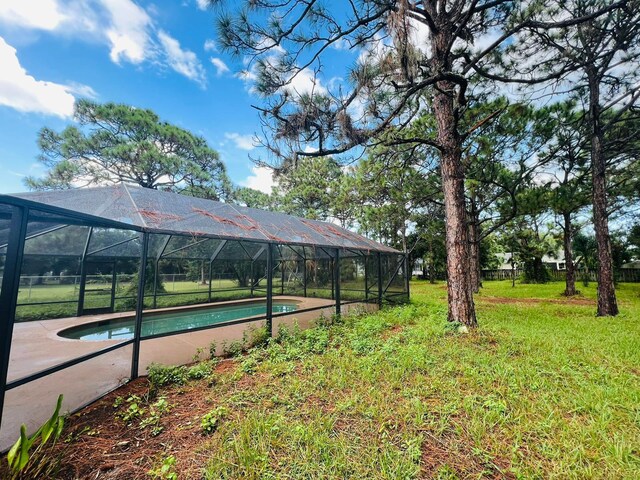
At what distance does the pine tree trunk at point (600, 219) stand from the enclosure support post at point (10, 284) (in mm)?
10118

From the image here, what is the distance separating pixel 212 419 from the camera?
2205 mm

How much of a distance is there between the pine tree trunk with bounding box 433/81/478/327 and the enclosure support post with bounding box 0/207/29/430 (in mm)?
5487

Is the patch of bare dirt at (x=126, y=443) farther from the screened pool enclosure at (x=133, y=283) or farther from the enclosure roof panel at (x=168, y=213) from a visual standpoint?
the enclosure roof panel at (x=168, y=213)

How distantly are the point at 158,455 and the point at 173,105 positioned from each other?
11488 mm

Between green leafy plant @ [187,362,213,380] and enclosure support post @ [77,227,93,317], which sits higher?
enclosure support post @ [77,227,93,317]

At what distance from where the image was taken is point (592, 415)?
81.7 inches

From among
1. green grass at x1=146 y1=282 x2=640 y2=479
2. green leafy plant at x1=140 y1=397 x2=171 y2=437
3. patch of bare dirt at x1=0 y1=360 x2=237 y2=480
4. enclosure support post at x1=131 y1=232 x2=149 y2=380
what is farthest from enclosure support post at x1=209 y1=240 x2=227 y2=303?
green leafy plant at x1=140 y1=397 x2=171 y2=437

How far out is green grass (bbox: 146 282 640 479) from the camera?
168 cm

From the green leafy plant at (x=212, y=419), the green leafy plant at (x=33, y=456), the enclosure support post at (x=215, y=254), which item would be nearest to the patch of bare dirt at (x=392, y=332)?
the green leafy plant at (x=212, y=419)

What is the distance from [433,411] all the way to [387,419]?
1.42 ft

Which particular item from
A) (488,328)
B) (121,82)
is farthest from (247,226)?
(121,82)

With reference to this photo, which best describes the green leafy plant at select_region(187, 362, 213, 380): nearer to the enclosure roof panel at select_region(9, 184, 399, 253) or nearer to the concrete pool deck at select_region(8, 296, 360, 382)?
the concrete pool deck at select_region(8, 296, 360, 382)

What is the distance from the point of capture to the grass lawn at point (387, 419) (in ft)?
5.54

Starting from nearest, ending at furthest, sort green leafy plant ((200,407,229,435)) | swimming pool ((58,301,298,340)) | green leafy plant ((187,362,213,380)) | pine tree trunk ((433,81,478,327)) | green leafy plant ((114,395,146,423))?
green leafy plant ((200,407,229,435)) < green leafy plant ((114,395,146,423)) < green leafy plant ((187,362,213,380)) < pine tree trunk ((433,81,478,327)) < swimming pool ((58,301,298,340))
